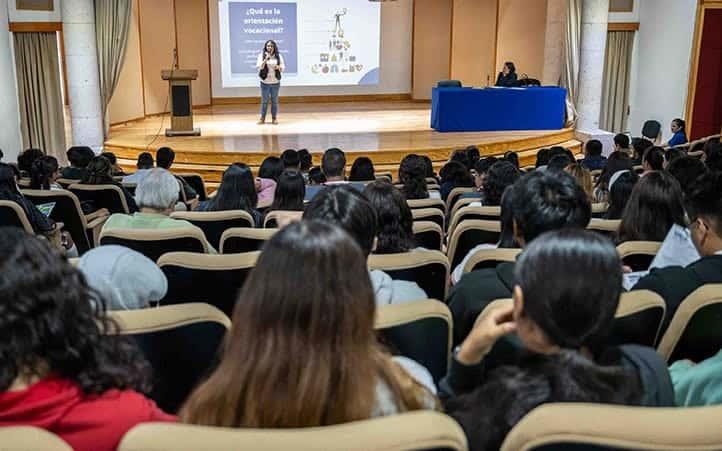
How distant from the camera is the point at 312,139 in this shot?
33.3 ft

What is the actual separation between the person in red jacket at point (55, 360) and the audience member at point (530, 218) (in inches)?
Answer: 43.2

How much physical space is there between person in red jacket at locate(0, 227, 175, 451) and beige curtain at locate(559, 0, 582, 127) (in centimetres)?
1076

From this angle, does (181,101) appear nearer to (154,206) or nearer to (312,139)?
(312,139)

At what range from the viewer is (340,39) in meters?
14.0

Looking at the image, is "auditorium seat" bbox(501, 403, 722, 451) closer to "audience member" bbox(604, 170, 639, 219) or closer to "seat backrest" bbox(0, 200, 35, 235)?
"audience member" bbox(604, 170, 639, 219)

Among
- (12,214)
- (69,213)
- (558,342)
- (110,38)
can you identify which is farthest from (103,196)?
(110,38)

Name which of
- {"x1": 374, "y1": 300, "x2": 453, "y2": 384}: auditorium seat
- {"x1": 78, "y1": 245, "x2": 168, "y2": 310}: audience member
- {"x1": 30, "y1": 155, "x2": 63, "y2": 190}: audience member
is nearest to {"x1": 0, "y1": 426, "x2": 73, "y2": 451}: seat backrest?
{"x1": 374, "y1": 300, "x2": 453, "y2": 384}: auditorium seat

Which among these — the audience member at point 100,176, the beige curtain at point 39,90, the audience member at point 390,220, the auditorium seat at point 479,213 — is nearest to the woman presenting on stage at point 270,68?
the beige curtain at point 39,90

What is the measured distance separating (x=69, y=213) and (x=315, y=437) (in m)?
4.10

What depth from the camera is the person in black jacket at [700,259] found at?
2.23m

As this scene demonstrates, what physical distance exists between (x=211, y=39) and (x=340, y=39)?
244 cm

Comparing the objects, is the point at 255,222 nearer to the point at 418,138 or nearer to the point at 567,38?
the point at 418,138

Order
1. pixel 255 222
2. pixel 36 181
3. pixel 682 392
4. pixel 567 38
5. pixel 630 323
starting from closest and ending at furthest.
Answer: pixel 682 392
pixel 630 323
pixel 255 222
pixel 36 181
pixel 567 38

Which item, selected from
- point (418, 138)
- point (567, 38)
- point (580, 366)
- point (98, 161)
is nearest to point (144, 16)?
point (418, 138)
